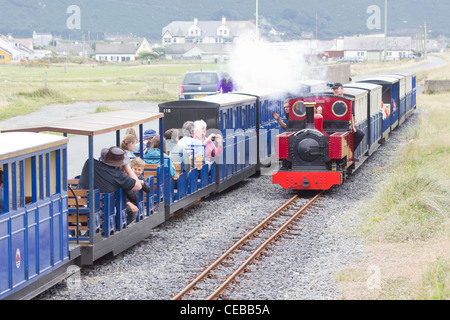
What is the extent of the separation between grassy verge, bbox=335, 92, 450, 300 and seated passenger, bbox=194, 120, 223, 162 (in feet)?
10.0

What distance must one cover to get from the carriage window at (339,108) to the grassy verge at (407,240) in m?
1.84

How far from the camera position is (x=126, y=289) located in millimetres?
8742

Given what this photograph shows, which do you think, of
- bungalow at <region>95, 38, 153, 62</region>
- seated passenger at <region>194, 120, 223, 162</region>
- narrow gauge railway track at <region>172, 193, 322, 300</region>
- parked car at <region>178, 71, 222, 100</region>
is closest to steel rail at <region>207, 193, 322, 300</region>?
narrow gauge railway track at <region>172, 193, 322, 300</region>

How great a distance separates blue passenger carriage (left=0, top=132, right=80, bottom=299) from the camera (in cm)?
725

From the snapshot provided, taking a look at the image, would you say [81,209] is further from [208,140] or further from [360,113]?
[360,113]

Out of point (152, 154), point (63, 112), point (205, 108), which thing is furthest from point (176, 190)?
point (63, 112)

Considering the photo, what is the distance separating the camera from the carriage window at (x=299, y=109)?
16203mm

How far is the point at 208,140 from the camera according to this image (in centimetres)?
1388

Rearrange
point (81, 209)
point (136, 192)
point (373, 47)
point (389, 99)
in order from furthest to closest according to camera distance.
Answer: point (373, 47) < point (389, 99) < point (136, 192) < point (81, 209)

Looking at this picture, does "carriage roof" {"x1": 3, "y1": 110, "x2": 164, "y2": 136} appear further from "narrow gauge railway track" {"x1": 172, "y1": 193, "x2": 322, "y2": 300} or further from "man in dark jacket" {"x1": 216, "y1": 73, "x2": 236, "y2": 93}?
"man in dark jacket" {"x1": 216, "y1": 73, "x2": 236, "y2": 93}

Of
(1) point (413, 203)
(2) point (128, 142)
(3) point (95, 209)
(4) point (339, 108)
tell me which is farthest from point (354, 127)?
(3) point (95, 209)

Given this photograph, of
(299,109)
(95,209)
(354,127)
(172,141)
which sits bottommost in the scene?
(95,209)

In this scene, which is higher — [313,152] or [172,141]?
[172,141]

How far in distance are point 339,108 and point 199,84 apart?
15.6 m
